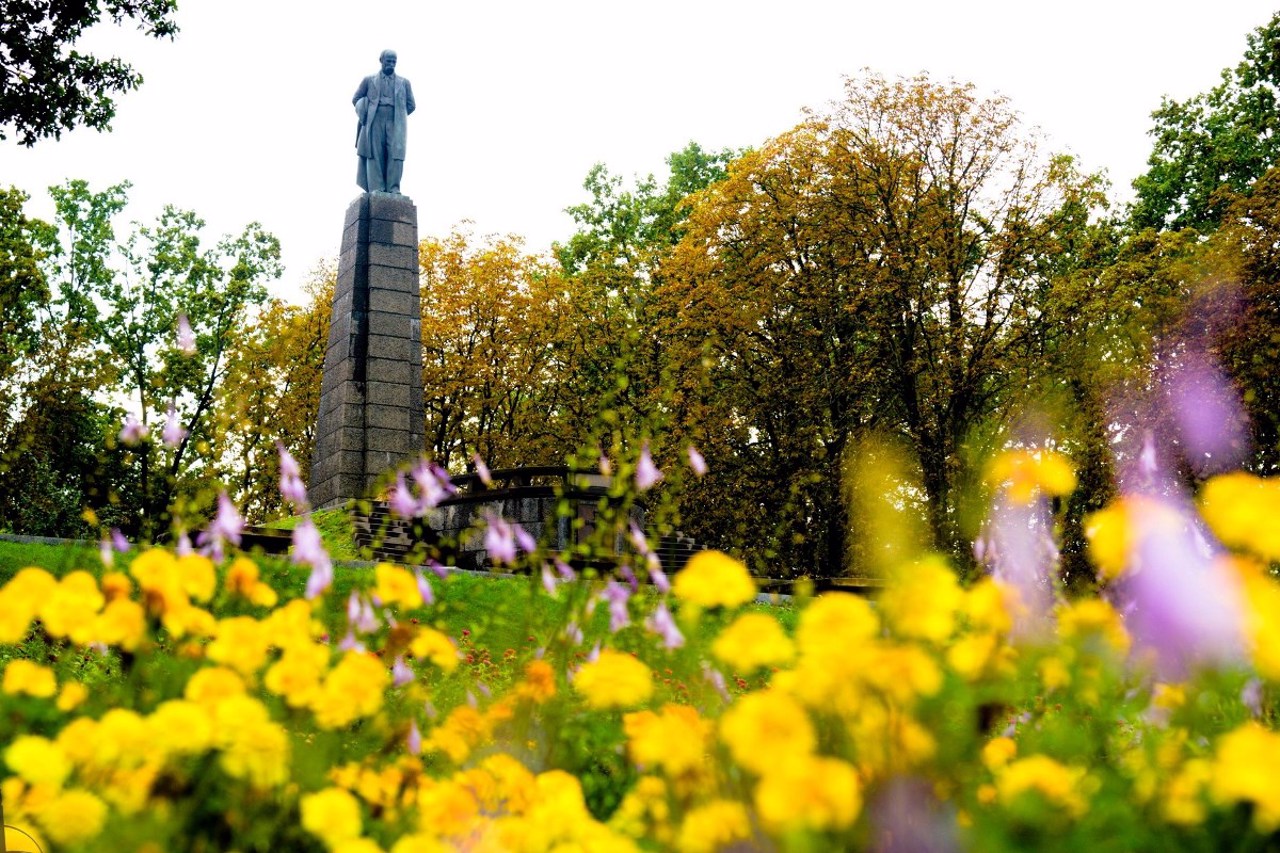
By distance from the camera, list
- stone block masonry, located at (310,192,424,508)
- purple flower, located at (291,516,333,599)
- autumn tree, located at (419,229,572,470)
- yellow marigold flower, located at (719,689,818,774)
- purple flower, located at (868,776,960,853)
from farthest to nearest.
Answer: autumn tree, located at (419,229,572,470) → stone block masonry, located at (310,192,424,508) → purple flower, located at (291,516,333,599) → purple flower, located at (868,776,960,853) → yellow marigold flower, located at (719,689,818,774)

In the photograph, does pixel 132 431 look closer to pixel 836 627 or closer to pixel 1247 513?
pixel 836 627

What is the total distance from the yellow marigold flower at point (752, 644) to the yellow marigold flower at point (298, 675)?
36.3 inches

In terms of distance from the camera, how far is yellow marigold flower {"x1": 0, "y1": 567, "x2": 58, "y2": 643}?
2.51 m

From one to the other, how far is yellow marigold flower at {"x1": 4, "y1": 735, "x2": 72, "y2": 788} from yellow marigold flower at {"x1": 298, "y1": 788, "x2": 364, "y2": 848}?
19.6 inches

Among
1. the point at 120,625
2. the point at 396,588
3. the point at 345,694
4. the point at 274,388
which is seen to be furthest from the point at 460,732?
the point at 274,388

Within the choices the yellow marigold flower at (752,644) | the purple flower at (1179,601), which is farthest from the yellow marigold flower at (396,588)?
the purple flower at (1179,601)

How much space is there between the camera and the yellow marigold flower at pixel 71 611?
2551 mm

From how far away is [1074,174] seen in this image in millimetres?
23203

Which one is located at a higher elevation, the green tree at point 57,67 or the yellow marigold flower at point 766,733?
the green tree at point 57,67

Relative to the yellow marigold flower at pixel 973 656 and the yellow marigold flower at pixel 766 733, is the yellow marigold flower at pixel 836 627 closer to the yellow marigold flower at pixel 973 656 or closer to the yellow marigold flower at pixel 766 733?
the yellow marigold flower at pixel 766 733

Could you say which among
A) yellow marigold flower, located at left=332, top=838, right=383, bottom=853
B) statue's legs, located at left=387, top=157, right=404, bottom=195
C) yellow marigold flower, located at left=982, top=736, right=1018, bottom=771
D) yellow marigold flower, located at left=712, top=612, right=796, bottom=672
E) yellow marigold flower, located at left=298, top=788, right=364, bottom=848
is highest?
statue's legs, located at left=387, top=157, right=404, bottom=195

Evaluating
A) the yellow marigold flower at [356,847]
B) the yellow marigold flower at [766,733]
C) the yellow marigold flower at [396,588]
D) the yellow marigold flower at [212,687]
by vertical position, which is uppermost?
the yellow marigold flower at [396,588]

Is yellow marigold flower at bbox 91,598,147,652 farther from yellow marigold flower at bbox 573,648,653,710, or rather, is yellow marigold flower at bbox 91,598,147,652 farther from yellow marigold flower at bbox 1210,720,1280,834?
yellow marigold flower at bbox 1210,720,1280,834

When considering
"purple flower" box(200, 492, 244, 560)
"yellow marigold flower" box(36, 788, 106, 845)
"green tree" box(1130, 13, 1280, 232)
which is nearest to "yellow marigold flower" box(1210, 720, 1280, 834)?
"yellow marigold flower" box(36, 788, 106, 845)
